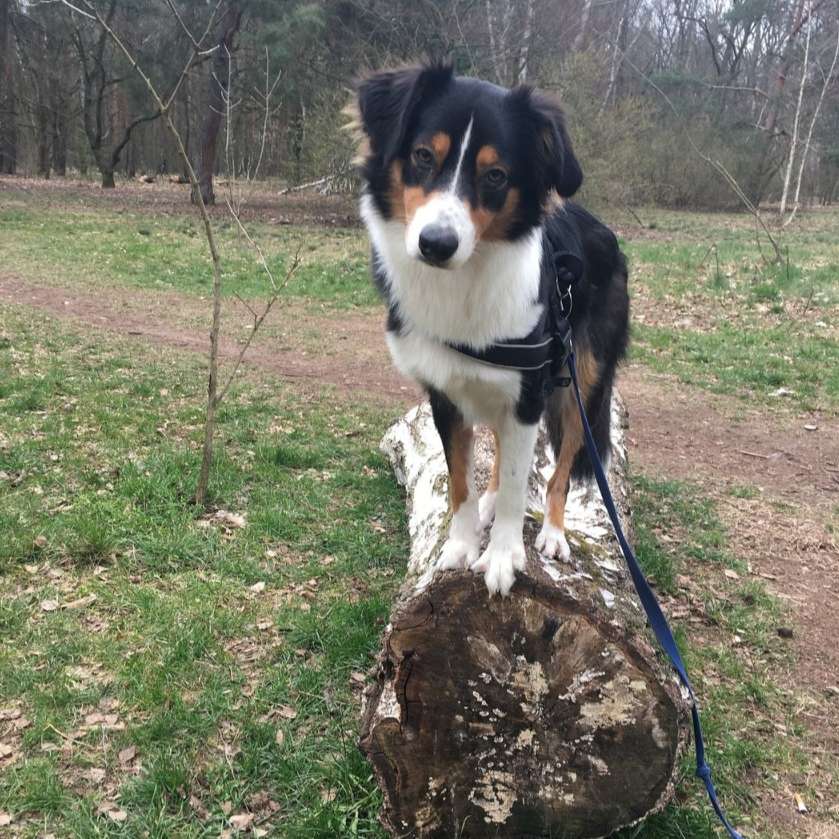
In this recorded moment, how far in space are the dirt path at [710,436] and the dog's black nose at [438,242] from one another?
2.70 metres

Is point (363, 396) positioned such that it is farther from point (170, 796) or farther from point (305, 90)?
point (305, 90)

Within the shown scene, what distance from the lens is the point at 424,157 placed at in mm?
2553

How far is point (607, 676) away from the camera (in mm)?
2666

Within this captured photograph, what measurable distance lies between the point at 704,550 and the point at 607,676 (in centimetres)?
261

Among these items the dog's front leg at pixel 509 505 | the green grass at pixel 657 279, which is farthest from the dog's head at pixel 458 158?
the green grass at pixel 657 279

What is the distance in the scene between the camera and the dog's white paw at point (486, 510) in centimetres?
323

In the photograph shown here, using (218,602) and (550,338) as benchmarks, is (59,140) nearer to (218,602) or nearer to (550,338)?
(218,602)

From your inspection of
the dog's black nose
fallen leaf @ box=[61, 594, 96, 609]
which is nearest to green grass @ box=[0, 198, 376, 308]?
fallen leaf @ box=[61, 594, 96, 609]

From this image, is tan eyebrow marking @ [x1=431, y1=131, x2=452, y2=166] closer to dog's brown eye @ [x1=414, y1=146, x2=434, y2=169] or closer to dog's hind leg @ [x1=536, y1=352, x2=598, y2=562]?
dog's brown eye @ [x1=414, y1=146, x2=434, y2=169]

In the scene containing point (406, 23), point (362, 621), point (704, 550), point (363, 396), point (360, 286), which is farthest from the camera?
→ point (406, 23)

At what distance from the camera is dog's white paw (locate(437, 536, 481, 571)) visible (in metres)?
2.89

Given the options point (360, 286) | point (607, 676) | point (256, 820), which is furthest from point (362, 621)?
point (360, 286)

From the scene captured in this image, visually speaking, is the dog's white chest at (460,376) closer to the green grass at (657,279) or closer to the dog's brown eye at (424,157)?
the dog's brown eye at (424,157)

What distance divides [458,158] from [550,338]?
2.44 ft
